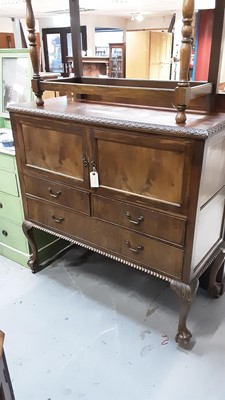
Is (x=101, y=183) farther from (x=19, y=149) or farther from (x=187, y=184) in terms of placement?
(x=19, y=149)

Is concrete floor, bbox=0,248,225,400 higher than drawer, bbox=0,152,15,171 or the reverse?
the reverse

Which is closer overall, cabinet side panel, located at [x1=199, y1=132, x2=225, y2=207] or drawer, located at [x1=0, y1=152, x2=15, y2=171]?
cabinet side panel, located at [x1=199, y1=132, x2=225, y2=207]

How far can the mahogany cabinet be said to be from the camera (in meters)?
1.29

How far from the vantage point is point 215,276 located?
6.12 ft

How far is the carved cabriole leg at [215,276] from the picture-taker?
1.77 m

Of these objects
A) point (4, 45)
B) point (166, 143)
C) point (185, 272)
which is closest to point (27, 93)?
point (166, 143)

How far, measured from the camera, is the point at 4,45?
819 centimetres

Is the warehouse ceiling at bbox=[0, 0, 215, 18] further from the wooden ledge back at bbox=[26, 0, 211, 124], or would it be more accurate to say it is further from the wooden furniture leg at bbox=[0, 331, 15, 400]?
the wooden furniture leg at bbox=[0, 331, 15, 400]

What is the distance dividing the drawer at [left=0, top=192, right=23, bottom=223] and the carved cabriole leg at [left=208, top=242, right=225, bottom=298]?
123 cm

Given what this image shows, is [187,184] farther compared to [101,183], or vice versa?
[101,183]

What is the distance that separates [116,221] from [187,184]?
0.44 m

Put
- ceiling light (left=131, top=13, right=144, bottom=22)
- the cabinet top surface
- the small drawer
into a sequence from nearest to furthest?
the cabinet top surface
the small drawer
ceiling light (left=131, top=13, right=144, bottom=22)

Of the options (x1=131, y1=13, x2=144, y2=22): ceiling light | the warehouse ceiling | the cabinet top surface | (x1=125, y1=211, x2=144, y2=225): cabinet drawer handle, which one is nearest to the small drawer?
the cabinet top surface

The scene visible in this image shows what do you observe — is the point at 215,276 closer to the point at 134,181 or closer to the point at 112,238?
the point at 112,238
